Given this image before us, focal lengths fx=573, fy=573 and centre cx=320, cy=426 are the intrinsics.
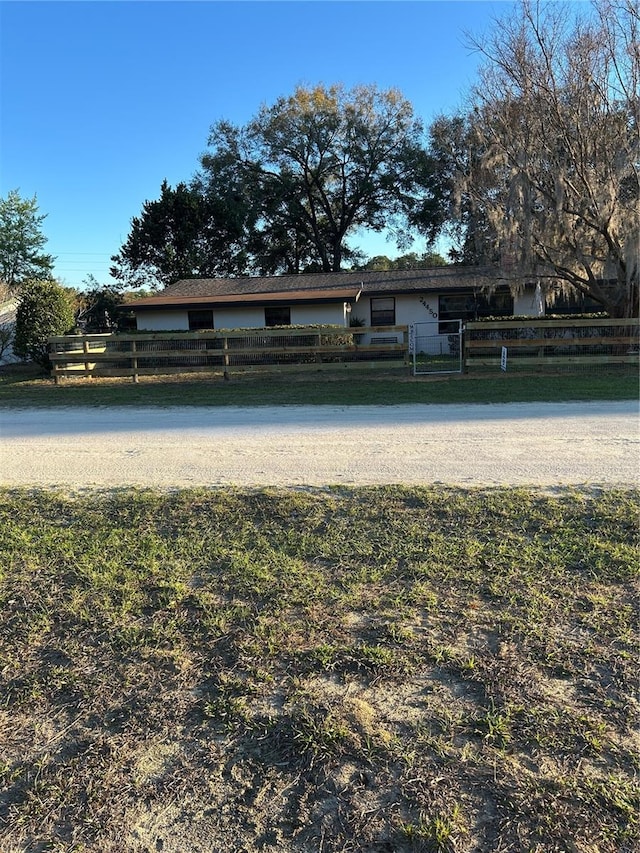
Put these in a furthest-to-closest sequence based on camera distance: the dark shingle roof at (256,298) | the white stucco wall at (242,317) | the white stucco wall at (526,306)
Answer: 1. the white stucco wall at (526,306)
2. the white stucco wall at (242,317)
3. the dark shingle roof at (256,298)

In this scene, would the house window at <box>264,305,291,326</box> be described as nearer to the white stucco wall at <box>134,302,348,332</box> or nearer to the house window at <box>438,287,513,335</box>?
the white stucco wall at <box>134,302,348,332</box>

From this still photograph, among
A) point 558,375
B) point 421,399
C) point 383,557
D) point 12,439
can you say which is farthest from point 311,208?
point 383,557

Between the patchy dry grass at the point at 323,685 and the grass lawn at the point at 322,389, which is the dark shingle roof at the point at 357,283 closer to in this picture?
the grass lawn at the point at 322,389

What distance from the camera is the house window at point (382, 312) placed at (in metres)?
24.3

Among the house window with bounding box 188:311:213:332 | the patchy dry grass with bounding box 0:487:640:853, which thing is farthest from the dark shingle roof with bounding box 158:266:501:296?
the patchy dry grass with bounding box 0:487:640:853

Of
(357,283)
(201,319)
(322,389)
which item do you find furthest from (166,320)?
(322,389)

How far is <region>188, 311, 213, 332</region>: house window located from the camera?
950 inches

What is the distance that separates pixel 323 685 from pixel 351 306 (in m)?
22.8

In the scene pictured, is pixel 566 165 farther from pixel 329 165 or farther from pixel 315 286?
pixel 329 165

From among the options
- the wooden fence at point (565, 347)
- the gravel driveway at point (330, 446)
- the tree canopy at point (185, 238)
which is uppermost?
the tree canopy at point (185, 238)

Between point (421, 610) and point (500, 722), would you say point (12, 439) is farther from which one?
point (500, 722)

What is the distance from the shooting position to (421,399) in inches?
420

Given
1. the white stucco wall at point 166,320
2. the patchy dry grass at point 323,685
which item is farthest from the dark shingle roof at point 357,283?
the patchy dry grass at point 323,685

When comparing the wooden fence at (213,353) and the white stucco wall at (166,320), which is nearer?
the wooden fence at (213,353)
